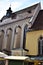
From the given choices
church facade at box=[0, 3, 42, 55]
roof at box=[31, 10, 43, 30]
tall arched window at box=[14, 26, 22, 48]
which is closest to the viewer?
roof at box=[31, 10, 43, 30]

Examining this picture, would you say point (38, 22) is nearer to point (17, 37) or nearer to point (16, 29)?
point (17, 37)

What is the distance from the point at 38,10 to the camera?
2453 centimetres

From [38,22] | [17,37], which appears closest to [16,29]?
[17,37]

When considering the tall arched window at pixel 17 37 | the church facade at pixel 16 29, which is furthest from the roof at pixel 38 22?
the tall arched window at pixel 17 37

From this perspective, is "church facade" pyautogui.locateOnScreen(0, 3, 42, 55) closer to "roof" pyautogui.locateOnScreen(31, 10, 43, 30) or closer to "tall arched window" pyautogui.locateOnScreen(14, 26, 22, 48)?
"tall arched window" pyautogui.locateOnScreen(14, 26, 22, 48)

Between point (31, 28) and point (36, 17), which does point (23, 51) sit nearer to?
point (31, 28)

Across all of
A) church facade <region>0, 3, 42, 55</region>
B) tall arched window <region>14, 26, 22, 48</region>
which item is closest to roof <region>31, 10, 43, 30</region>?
church facade <region>0, 3, 42, 55</region>

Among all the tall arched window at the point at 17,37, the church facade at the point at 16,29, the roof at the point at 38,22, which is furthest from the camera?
the tall arched window at the point at 17,37

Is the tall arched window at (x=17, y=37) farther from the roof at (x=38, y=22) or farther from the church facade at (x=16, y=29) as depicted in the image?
the roof at (x=38, y=22)

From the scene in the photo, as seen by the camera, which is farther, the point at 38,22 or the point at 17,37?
the point at 17,37

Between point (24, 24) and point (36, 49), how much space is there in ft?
22.8

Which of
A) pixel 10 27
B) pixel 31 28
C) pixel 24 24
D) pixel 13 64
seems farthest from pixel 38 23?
pixel 10 27

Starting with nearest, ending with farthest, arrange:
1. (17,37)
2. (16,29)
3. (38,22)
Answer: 1. (38,22)
2. (17,37)
3. (16,29)

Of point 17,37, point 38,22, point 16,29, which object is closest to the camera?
point 38,22
